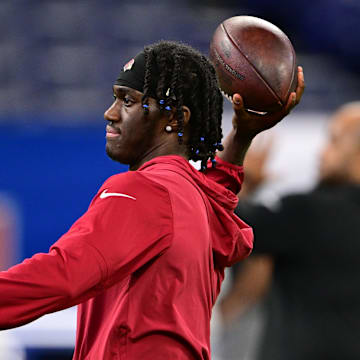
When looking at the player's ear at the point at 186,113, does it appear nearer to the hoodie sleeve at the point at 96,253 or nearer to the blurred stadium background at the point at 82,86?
the hoodie sleeve at the point at 96,253

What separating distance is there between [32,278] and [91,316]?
39 centimetres

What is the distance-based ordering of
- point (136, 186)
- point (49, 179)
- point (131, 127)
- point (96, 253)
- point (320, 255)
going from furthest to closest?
point (49, 179) → point (320, 255) → point (131, 127) → point (136, 186) → point (96, 253)

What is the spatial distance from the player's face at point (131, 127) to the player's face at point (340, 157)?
2.36m

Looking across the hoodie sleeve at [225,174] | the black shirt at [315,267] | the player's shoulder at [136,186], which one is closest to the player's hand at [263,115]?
the hoodie sleeve at [225,174]

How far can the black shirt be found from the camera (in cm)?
441

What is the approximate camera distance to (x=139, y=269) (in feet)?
6.91

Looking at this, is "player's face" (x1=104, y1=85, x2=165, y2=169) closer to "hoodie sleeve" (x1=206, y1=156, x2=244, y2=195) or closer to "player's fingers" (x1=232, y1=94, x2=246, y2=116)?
"player's fingers" (x1=232, y1=94, x2=246, y2=116)

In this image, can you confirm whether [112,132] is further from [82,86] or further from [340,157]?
[82,86]

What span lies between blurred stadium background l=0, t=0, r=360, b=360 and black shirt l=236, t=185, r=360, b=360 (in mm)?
1261

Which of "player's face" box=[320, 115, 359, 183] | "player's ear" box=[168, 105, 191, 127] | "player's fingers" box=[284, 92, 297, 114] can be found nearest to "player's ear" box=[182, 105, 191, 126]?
"player's ear" box=[168, 105, 191, 127]

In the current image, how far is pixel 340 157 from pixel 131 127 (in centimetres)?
241

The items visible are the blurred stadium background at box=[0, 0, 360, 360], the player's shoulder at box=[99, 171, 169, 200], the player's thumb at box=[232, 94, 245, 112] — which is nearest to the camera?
the player's shoulder at box=[99, 171, 169, 200]

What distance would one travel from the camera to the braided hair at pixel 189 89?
2.28m

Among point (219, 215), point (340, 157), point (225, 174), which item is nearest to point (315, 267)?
point (340, 157)
